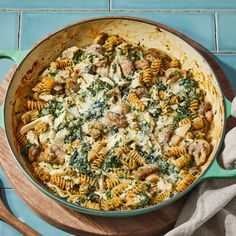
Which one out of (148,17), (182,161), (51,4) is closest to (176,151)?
(182,161)

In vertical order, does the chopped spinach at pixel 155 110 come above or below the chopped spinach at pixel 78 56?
below

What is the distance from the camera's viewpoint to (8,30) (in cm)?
193

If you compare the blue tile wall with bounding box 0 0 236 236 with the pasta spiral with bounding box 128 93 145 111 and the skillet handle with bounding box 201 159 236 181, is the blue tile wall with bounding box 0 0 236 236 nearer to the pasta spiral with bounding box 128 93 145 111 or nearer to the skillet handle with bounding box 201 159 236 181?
the pasta spiral with bounding box 128 93 145 111

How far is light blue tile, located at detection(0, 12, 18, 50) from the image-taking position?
1912 mm

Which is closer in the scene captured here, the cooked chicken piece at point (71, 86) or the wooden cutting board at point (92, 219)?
the wooden cutting board at point (92, 219)

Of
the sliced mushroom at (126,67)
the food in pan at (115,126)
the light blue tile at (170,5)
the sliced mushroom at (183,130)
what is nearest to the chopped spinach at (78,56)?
the food in pan at (115,126)

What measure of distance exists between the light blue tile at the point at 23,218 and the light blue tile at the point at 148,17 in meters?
0.44

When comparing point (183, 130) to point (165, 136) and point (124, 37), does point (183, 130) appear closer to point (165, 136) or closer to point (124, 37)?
point (165, 136)

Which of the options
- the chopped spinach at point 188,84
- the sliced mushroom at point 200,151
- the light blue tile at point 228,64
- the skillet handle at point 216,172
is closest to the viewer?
the skillet handle at point 216,172

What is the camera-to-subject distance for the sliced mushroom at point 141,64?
177 cm

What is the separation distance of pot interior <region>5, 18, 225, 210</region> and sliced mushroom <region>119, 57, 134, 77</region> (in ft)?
0.32

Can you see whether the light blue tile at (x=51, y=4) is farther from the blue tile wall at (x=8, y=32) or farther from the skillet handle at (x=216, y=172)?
the skillet handle at (x=216, y=172)

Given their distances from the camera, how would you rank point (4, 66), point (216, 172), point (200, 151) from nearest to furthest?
point (216, 172) → point (200, 151) → point (4, 66)

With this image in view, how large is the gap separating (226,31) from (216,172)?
542 millimetres
